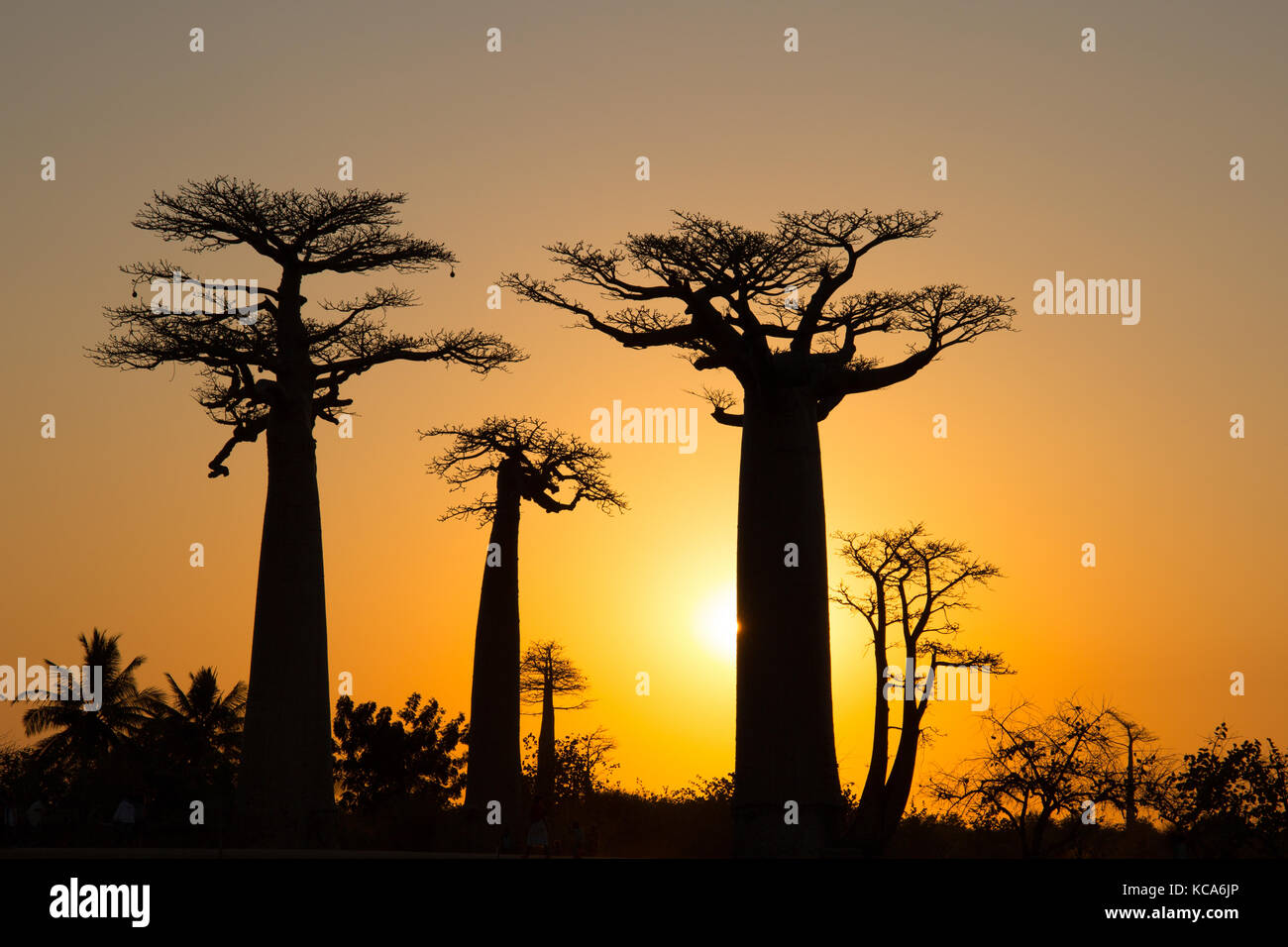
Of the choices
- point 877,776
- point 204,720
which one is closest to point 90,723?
point 204,720

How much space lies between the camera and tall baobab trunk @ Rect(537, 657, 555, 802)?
39.0 meters

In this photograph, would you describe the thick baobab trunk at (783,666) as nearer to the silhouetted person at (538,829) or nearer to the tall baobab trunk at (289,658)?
the silhouetted person at (538,829)

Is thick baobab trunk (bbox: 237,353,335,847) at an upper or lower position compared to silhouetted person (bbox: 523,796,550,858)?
upper

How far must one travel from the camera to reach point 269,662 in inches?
957

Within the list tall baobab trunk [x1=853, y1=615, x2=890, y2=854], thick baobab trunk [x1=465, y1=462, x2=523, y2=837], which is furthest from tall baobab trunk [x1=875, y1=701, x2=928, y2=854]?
thick baobab trunk [x1=465, y1=462, x2=523, y2=837]

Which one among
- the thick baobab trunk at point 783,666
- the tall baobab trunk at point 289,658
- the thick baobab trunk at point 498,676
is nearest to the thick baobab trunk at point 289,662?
the tall baobab trunk at point 289,658

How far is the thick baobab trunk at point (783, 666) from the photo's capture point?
66.3 feet

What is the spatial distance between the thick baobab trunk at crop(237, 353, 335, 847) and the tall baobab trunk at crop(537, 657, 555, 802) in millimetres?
14259

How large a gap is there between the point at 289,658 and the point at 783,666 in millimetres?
8225

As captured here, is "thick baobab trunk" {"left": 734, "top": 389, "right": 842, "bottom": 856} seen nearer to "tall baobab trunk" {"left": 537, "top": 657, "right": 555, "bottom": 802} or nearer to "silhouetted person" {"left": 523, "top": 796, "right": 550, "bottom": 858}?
"silhouetted person" {"left": 523, "top": 796, "right": 550, "bottom": 858}

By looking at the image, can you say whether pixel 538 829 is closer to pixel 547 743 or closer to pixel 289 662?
pixel 289 662

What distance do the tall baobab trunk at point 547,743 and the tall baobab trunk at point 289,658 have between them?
14287 mm
